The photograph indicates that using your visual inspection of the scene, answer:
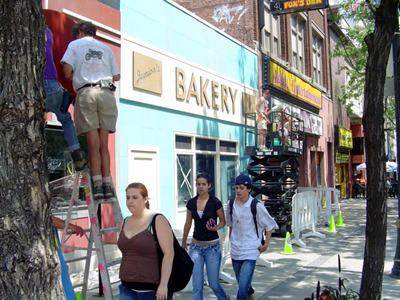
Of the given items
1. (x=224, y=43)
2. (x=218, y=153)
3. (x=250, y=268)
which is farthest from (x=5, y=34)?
(x=224, y=43)

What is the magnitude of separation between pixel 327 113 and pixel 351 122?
803cm

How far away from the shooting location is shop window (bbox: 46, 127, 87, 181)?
8.62 meters

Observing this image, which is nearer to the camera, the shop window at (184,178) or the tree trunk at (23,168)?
the tree trunk at (23,168)

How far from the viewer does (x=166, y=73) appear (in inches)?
467

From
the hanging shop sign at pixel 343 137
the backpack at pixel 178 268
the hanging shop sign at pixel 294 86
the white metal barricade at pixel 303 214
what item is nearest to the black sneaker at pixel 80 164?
the backpack at pixel 178 268

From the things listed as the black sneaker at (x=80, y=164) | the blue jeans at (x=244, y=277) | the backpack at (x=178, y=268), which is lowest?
the blue jeans at (x=244, y=277)

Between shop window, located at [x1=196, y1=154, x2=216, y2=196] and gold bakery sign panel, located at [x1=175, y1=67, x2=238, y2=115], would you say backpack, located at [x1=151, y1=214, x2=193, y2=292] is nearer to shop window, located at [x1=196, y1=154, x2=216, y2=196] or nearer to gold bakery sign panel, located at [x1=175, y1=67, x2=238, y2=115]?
gold bakery sign panel, located at [x1=175, y1=67, x2=238, y2=115]

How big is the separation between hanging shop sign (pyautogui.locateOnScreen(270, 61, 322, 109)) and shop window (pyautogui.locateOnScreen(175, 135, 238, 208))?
4507 mm

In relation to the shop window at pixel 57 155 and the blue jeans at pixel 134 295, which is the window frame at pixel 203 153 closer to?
the shop window at pixel 57 155

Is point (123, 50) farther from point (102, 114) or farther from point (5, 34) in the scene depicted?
point (5, 34)

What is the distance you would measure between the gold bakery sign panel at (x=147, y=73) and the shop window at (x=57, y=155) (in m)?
2.34

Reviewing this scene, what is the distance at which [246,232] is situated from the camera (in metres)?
6.02

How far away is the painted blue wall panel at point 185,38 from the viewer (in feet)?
36.1

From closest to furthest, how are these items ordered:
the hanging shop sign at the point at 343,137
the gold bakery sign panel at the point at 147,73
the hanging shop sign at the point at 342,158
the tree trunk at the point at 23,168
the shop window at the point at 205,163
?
the tree trunk at the point at 23,168 < the gold bakery sign panel at the point at 147,73 < the shop window at the point at 205,163 < the hanging shop sign at the point at 343,137 < the hanging shop sign at the point at 342,158
